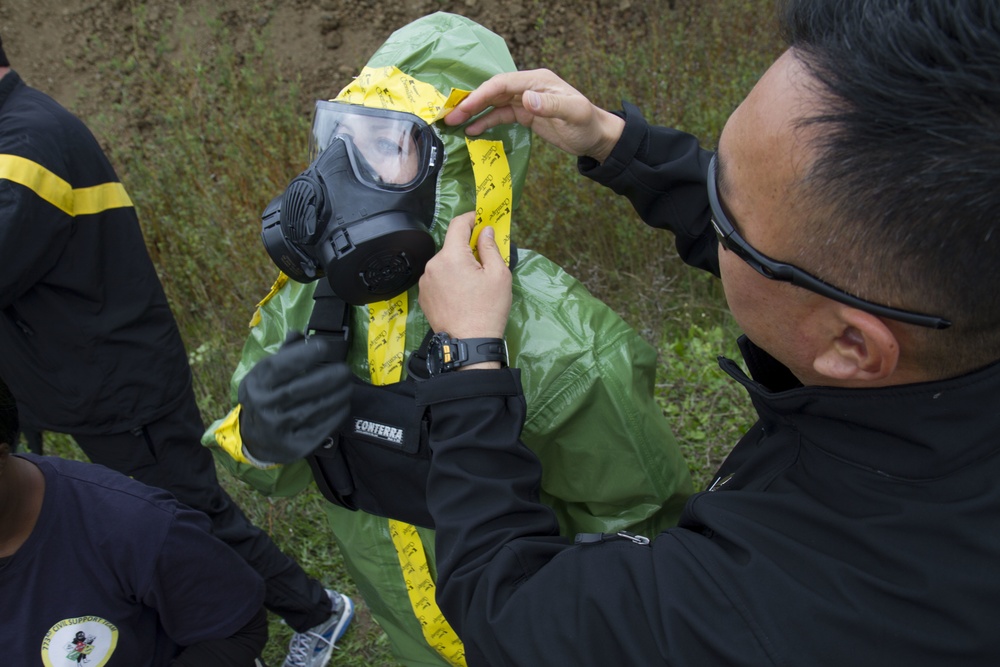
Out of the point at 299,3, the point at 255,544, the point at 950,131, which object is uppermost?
the point at 299,3

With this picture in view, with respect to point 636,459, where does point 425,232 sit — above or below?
above

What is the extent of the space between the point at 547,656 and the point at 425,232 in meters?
0.91

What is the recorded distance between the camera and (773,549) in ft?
3.52

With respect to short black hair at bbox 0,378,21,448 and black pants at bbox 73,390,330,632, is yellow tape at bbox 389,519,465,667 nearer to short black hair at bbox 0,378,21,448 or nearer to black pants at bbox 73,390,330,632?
short black hair at bbox 0,378,21,448

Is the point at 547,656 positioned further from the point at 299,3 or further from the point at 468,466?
the point at 299,3

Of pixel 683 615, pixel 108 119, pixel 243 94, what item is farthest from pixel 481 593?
pixel 108 119

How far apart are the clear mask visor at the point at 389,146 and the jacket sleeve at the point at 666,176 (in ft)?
1.39

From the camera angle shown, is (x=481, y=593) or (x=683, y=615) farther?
(x=481, y=593)

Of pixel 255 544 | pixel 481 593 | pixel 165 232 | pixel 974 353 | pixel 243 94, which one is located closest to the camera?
pixel 974 353

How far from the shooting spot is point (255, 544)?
113 inches

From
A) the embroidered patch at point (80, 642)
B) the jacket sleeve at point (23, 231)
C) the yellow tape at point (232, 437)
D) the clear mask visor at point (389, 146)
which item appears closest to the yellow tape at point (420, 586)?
the yellow tape at point (232, 437)

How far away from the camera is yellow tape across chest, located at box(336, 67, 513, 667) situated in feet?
5.63

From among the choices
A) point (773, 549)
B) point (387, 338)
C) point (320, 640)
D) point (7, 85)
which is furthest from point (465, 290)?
point (7, 85)

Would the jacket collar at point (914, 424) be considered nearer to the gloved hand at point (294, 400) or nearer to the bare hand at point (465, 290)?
the bare hand at point (465, 290)
